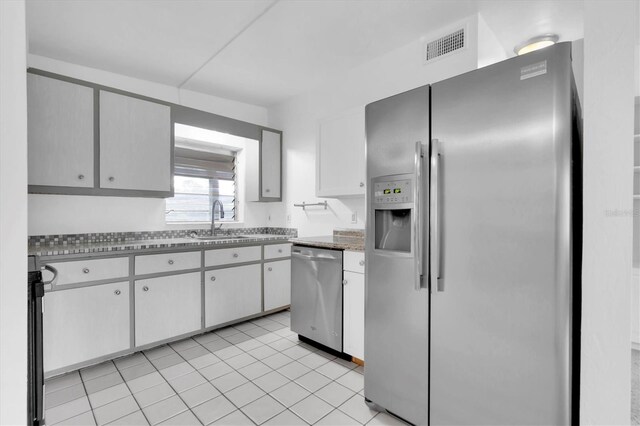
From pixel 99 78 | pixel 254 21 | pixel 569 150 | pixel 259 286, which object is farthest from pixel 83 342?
pixel 569 150

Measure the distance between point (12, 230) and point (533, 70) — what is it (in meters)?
1.72

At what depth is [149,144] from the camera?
112 inches

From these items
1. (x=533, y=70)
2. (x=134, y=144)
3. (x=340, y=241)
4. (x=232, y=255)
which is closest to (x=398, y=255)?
(x=533, y=70)

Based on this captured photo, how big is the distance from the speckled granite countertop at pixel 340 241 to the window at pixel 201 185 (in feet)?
A: 5.09

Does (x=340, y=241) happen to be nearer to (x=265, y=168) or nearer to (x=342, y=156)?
(x=342, y=156)

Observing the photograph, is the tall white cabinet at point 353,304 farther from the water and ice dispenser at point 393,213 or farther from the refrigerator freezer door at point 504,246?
the refrigerator freezer door at point 504,246

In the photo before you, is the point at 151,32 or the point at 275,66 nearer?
the point at 151,32

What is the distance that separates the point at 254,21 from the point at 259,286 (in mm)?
2531

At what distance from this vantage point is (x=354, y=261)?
2316 mm

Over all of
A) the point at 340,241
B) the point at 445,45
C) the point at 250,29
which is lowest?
the point at 340,241

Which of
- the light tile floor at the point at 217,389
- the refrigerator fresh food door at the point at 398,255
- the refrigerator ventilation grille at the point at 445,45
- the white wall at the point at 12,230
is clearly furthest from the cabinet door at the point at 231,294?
the refrigerator ventilation grille at the point at 445,45

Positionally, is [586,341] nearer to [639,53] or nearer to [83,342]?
[639,53]

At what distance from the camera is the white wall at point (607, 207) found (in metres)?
1.00

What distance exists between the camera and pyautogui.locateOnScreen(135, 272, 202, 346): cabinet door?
253cm
